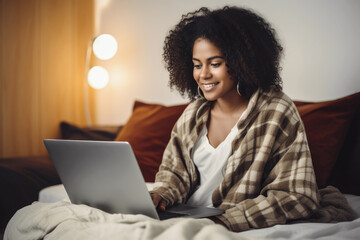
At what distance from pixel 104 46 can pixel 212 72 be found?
4.60 feet

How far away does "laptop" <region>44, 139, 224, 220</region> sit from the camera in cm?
87

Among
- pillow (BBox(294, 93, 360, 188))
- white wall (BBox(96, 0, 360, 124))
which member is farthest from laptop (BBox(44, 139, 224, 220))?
white wall (BBox(96, 0, 360, 124))

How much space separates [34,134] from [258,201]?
191 cm

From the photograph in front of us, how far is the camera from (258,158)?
3.64 feet

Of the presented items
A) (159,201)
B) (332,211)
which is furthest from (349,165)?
(159,201)

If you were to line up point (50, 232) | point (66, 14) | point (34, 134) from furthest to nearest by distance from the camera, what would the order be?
point (66, 14), point (34, 134), point (50, 232)

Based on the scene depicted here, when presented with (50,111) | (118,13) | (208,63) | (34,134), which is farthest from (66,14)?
(208,63)

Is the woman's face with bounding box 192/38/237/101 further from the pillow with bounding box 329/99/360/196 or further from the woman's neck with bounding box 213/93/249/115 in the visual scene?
the pillow with bounding box 329/99/360/196

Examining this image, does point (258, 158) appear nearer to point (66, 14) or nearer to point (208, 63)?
point (208, 63)

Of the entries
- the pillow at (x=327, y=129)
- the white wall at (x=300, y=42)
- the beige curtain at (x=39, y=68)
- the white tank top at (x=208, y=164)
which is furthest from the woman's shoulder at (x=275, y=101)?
the beige curtain at (x=39, y=68)

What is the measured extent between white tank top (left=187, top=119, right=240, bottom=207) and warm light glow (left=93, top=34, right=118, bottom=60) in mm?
1369

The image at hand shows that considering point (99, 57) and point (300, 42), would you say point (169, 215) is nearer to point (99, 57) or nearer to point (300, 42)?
point (300, 42)

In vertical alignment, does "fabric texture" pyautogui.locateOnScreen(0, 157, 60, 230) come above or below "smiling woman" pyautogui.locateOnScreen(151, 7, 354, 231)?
below

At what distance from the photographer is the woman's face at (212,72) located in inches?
48.4
